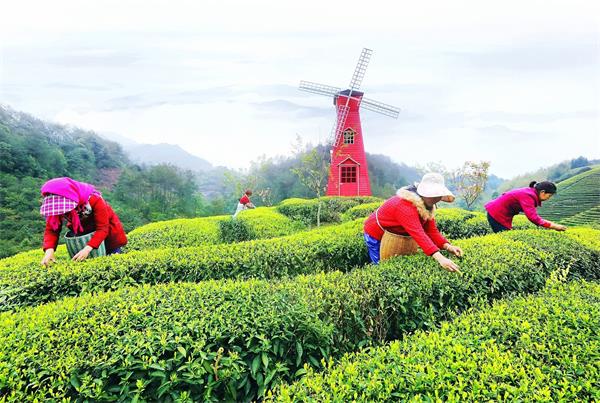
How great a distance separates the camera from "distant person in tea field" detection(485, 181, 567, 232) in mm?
5215

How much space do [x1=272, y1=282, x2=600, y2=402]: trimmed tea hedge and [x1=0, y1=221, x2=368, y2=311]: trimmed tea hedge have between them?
2352 mm

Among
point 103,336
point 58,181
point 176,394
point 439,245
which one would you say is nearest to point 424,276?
point 439,245

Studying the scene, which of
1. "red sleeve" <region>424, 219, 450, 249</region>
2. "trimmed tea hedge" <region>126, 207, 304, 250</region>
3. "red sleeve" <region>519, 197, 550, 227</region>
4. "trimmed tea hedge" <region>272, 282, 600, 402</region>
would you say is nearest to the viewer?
"trimmed tea hedge" <region>272, 282, 600, 402</region>

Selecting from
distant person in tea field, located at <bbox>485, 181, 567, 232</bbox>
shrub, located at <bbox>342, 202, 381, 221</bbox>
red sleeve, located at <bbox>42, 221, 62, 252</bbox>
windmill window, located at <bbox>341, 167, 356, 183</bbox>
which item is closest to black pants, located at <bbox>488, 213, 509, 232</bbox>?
distant person in tea field, located at <bbox>485, 181, 567, 232</bbox>

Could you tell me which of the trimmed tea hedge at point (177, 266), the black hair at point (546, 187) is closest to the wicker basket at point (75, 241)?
the trimmed tea hedge at point (177, 266)

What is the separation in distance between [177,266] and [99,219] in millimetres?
1161

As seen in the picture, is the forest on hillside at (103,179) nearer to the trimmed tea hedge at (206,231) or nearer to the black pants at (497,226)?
the trimmed tea hedge at (206,231)

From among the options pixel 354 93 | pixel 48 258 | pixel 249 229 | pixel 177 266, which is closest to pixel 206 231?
pixel 249 229

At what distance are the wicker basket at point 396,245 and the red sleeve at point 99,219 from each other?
3.62m

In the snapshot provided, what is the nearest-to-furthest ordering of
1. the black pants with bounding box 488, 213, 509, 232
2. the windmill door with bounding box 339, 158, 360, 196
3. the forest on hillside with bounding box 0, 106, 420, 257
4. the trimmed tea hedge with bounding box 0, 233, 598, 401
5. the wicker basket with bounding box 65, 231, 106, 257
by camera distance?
the trimmed tea hedge with bounding box 0, 233, 598, 401 → the wicker basket with bounding box 65, 231, 106, 257 → the black pants with bounding box 488, 213, 509, 232 → the forest on hillside with bounding box 0, 106, 420, 257 → the windmill door with bounding box 339, 158, 360, 196

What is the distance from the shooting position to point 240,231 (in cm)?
994

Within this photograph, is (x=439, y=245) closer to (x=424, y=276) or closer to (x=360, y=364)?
(x=424, y=276)

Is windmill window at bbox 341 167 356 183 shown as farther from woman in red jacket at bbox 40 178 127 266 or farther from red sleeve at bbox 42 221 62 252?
red sleeve at bbox 42 221 62 252

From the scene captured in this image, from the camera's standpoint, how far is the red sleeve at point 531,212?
16.9ft
